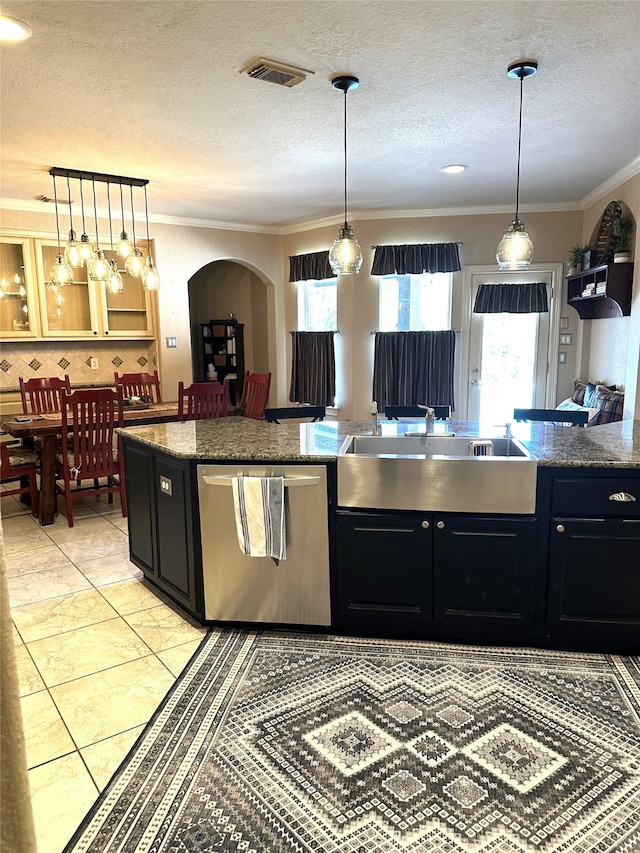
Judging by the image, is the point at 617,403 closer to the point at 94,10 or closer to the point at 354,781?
the point at 354,781

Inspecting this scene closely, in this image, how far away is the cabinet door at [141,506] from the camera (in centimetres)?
315

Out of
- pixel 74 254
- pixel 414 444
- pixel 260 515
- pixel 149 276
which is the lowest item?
pixel 260 515

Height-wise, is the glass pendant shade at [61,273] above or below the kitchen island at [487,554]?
above

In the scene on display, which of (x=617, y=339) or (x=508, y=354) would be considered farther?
(x=508, y=354)

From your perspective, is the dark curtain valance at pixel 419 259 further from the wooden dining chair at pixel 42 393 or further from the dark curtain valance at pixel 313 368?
the wooden dining chair at pixel 42 393

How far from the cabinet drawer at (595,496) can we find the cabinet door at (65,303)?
521cm

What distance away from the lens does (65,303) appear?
6102 mm

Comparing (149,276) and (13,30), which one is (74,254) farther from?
(13,30)

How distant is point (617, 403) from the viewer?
4617 mm

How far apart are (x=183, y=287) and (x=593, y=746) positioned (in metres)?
5.95

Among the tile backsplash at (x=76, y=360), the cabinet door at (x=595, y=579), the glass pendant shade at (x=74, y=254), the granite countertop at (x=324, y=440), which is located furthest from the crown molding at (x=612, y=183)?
the tile backsplash at (x=76, y=360)

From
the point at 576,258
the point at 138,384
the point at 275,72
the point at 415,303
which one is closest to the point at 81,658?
the point at 275,72

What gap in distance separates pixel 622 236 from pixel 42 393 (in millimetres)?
5248

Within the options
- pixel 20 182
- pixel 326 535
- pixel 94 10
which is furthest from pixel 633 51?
pixel 20 182
